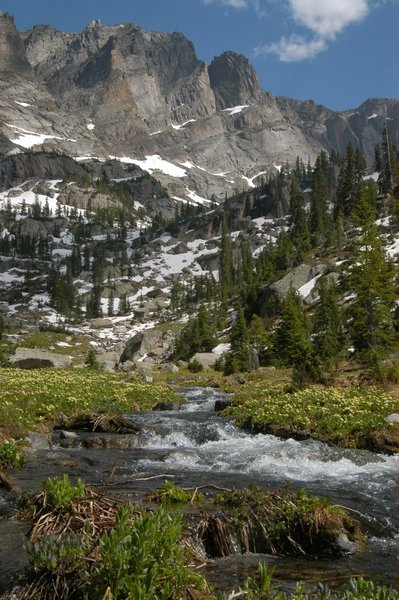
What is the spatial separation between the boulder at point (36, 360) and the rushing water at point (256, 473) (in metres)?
38.0

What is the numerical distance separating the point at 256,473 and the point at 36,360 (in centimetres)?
4754

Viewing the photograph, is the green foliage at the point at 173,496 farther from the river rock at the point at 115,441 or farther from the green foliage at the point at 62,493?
the river rock at the point at 115,441

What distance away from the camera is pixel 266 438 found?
740 inches

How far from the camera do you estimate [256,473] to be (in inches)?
529

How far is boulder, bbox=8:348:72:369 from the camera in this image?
182ft

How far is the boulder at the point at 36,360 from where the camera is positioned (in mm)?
55438

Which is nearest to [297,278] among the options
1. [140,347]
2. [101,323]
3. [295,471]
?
[140,347]

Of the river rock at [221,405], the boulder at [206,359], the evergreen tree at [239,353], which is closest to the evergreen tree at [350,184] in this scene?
the boulder at [206,359]

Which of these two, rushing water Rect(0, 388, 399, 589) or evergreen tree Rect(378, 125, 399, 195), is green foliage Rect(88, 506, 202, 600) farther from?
evergreen tree Rect(378, 125, 399, 195)

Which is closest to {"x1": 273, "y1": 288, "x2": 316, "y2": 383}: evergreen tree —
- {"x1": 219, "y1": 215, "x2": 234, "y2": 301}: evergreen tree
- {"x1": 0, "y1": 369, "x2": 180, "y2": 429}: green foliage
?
{"x1": 0, "y1": 369, "x2": 180, "y2": 429}: green foliage

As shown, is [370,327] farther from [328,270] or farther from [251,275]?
[251,275]

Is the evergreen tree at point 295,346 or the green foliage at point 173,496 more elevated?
the evergreen tree at point 295,346

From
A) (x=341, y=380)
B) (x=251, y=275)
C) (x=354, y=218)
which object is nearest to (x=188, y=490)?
(x=341, y=380)

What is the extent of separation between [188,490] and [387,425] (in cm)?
983
